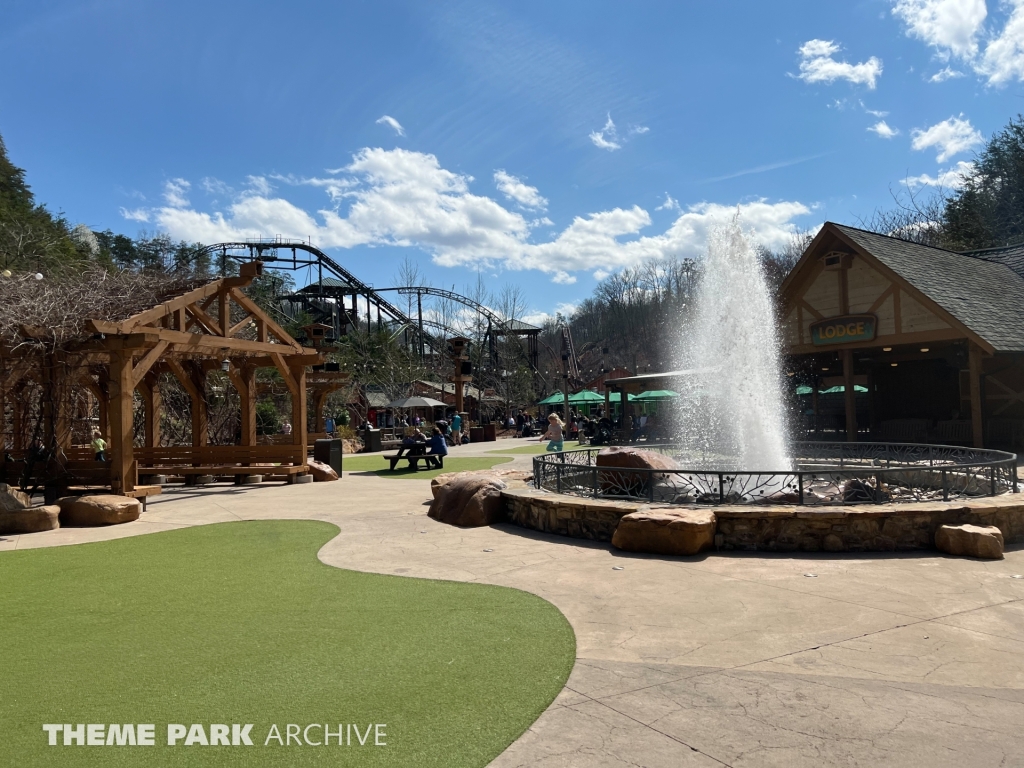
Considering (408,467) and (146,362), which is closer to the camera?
(146,362)

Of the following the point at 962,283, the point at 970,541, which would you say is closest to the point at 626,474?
the point at 970,541

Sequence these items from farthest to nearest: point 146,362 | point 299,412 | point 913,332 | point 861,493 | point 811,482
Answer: point 913,332
point 299,412
point 146,362
point 811,482
point 861,493

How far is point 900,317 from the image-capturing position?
17438 mm

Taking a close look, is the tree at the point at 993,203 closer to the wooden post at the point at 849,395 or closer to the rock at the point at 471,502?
the wooden post at the point at 849,395

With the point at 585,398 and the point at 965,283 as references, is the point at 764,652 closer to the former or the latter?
the point at 965,283

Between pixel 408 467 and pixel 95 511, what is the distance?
849 cm

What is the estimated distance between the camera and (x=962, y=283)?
18.6 metres

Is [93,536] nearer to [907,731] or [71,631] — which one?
[71,631]

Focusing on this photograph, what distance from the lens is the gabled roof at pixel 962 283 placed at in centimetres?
1605

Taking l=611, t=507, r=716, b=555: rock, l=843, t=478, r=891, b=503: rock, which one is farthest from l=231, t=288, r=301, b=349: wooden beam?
l=843, t=478, r=891, b=503: rock

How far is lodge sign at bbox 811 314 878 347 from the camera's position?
1811cm

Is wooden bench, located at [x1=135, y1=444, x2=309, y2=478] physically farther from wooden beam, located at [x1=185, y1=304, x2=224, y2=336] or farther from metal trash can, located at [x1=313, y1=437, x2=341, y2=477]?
wooden beam, located at [x1=185, y1=304, x2=224, y2=336]

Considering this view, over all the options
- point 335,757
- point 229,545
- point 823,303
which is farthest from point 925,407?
point 335,757

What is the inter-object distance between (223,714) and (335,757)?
0.77 m
